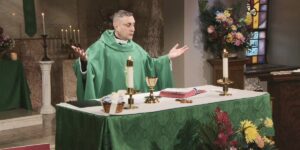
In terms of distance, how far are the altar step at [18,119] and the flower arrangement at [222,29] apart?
9.37ft

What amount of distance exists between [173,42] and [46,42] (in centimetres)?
239

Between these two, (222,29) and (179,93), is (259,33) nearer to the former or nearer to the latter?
(222,29)

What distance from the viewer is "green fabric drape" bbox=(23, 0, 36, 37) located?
26.0ft

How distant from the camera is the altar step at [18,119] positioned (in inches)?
260

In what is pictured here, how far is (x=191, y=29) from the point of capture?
272 inches

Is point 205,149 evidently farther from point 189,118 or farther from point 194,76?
point 194,76

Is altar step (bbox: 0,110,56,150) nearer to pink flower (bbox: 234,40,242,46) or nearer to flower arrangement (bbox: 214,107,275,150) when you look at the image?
pink flower (bbox: 234,40,242,46)

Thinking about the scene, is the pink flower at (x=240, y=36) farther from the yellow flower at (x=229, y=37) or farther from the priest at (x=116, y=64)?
the priest at (x=116, y=64)

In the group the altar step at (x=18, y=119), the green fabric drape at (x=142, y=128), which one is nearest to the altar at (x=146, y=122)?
the green fabric drape at (x=142, y=128)

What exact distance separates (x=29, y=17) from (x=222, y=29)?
347 cm

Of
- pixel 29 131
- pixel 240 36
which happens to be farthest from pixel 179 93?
pixel 29 131

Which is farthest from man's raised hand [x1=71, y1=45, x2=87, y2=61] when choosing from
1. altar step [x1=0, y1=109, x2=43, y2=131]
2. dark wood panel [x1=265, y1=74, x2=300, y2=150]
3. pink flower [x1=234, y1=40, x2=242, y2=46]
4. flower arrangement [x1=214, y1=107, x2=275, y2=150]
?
pink flower [x1=234, y1=40, x2=242, y2=46]

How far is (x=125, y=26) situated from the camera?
14.0ft

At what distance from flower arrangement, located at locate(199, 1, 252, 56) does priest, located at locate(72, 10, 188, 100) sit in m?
2.33
